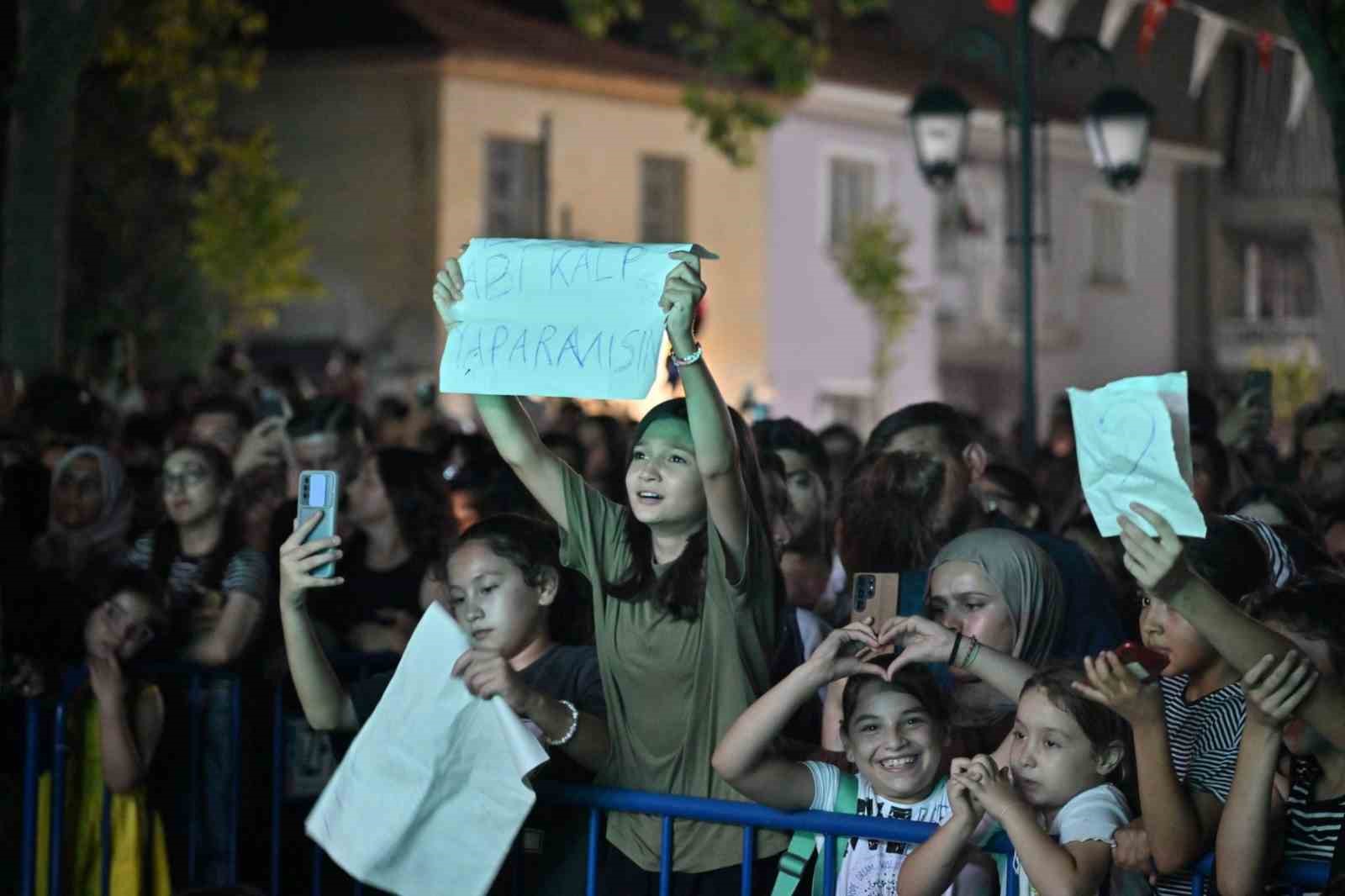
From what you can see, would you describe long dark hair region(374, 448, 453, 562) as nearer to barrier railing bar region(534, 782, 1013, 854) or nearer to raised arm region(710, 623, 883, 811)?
barrier railing bar region(534, 782, 1013, 854)

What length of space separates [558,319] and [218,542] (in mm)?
2948

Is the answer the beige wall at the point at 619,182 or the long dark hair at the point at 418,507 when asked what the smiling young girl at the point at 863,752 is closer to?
the long dark hair at the point at 418,507

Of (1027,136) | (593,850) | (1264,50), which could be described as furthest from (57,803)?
(1264,50)

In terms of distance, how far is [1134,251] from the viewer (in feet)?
137

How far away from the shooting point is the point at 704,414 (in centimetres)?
473

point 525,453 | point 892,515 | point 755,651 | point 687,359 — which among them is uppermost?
point 687,359

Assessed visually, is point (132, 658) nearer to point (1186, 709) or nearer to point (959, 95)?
point (1186, 709)

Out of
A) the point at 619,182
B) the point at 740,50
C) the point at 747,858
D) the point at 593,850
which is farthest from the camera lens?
the point at 619,182

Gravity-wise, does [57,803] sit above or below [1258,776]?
below

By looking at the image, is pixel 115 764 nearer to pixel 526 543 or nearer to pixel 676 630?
pixel 526 543

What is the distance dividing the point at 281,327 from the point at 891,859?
25.2m

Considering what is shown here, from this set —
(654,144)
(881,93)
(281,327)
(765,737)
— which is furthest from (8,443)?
(881,93)

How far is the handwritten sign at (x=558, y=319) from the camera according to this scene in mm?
4773

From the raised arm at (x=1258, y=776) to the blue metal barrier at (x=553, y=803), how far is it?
0.11m
